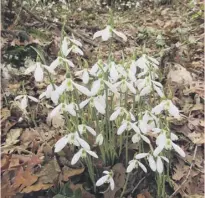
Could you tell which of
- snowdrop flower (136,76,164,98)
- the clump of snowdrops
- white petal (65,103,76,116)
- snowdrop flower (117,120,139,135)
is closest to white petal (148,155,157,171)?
the clump of snowdrops

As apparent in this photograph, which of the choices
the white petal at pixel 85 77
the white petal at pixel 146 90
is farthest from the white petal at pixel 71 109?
the white petal at pixel 146 90

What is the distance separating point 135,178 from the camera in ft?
6.35

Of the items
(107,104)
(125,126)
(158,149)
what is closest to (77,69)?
(107,104)

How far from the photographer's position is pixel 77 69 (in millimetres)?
2980

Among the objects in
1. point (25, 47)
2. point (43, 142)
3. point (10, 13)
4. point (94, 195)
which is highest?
point (10, 13)

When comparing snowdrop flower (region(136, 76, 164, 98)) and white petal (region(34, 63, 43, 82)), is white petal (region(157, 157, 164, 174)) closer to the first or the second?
snowdrop flower (region(136, 76, 164, 98))

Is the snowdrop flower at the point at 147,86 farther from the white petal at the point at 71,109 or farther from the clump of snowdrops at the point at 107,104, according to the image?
the white petal at the point at 71,109

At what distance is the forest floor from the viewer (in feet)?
5.99

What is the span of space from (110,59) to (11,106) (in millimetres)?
1146

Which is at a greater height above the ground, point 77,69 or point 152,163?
point 77,69

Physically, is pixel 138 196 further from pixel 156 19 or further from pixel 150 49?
pixel 156 19

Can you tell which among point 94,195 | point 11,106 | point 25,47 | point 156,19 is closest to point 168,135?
point 94,195

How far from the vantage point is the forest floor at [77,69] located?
1.83 metres

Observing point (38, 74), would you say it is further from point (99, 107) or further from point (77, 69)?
point (77, 69)
